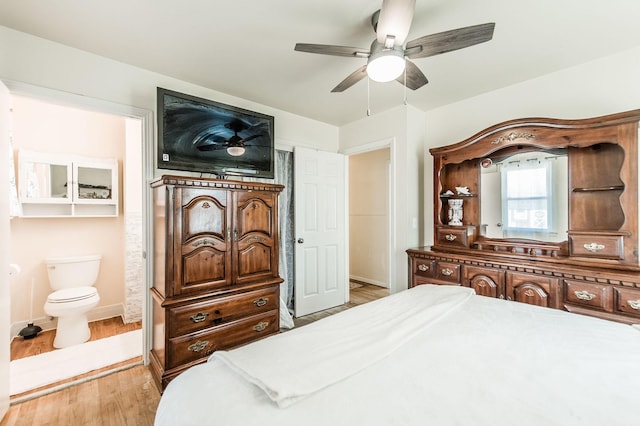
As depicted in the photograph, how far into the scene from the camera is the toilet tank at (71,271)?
9.78 feet

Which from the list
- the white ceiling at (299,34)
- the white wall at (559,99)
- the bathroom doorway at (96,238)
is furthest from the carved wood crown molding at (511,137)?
the bathroom doorway at (96,238)

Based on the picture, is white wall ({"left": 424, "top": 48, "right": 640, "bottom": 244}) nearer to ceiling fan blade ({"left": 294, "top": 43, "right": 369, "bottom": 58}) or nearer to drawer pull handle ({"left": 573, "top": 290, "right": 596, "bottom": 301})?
drawer pull handle ({"left": 573, "top": 290, "right": 596, "bottom": 301})

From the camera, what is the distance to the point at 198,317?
2.15 metres

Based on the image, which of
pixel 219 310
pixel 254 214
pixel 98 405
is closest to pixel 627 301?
pixel 254 214

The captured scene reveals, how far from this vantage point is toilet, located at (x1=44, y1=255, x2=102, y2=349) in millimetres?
2680

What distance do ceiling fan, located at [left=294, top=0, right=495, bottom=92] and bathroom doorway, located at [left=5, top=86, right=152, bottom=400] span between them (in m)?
2.22

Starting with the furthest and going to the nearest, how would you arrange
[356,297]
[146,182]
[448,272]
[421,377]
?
[356,297] < [448,272] < [146,182] < [421,377]

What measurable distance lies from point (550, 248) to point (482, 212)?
0.62 metres

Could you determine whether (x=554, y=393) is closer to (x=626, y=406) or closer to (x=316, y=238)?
(x=626, y=406)

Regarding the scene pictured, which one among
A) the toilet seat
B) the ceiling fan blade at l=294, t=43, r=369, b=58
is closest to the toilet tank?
the toilet seat

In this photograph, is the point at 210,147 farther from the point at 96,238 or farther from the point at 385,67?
the point at 96,238

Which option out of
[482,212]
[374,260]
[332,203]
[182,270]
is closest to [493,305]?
[482,212]

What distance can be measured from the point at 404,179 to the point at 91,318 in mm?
4011

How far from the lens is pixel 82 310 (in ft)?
9.00
